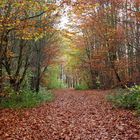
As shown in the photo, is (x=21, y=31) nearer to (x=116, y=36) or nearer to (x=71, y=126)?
(x=71, y=126)

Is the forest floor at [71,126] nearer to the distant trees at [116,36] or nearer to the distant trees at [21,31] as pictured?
the distant trees at [21,31]

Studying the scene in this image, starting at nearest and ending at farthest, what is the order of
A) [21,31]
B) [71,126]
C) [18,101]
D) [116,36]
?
1. [71,126]
2. [21,31]
3. [18,101]
4. [116,36]

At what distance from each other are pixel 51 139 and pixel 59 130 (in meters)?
1.20

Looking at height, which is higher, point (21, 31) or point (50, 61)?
point (21, 31)

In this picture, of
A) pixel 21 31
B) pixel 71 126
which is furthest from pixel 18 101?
pixel 71 126

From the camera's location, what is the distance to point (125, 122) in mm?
10648

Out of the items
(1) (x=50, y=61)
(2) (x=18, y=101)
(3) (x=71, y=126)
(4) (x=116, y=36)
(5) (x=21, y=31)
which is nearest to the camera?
(3) (x=71, y=126)

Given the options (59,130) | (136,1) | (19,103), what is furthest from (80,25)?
(59,130)

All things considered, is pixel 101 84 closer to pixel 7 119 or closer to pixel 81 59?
pixel 81 59

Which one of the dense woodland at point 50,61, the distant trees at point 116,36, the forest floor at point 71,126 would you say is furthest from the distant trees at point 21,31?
the forest floor at point 71,126

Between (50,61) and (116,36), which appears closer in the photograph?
(116,36)

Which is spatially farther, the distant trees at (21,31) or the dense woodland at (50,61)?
the distant trees at (21,31)

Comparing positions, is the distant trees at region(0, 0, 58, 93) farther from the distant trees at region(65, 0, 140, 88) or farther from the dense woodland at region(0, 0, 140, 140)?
the distant trees at region(65, 0, 140, 88)

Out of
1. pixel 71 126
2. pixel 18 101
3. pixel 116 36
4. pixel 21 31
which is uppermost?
pixel 116 36
